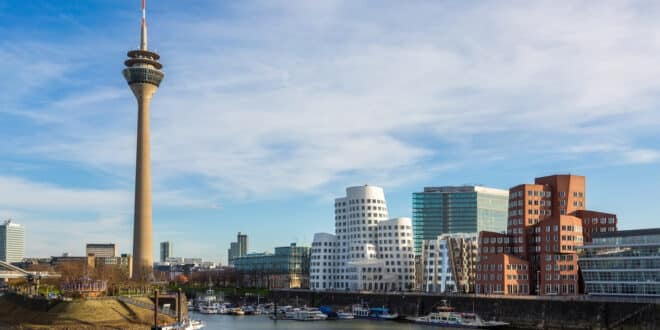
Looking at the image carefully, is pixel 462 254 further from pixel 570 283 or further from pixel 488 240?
pixel 570 283

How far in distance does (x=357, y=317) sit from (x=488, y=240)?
30.6 metres

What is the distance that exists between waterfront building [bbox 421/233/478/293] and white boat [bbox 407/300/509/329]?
40.7 metres

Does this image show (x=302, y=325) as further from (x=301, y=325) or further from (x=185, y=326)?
(x=185, y=326)

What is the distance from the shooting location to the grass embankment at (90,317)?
117938 mm

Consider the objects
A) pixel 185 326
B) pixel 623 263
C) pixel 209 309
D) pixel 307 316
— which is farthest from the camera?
pixel 209 309

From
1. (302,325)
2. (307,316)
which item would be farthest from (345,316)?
(302,325)

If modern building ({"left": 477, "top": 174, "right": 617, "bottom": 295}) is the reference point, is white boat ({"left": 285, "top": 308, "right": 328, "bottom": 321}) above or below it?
below

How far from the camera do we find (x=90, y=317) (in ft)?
393

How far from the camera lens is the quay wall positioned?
11043 centimetres

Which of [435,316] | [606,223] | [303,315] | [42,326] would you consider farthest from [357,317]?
[42,326]

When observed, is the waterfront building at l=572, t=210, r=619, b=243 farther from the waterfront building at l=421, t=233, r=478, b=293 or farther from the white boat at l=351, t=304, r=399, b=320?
the white boat at l=351, t=304, r=399, b=320

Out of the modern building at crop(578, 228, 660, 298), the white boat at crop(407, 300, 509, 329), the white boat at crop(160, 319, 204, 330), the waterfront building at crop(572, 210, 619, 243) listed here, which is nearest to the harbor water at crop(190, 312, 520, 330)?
the white boat at crop(407, 300, 509, 329)

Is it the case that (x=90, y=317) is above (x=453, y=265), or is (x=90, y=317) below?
below

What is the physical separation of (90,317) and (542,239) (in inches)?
3221
